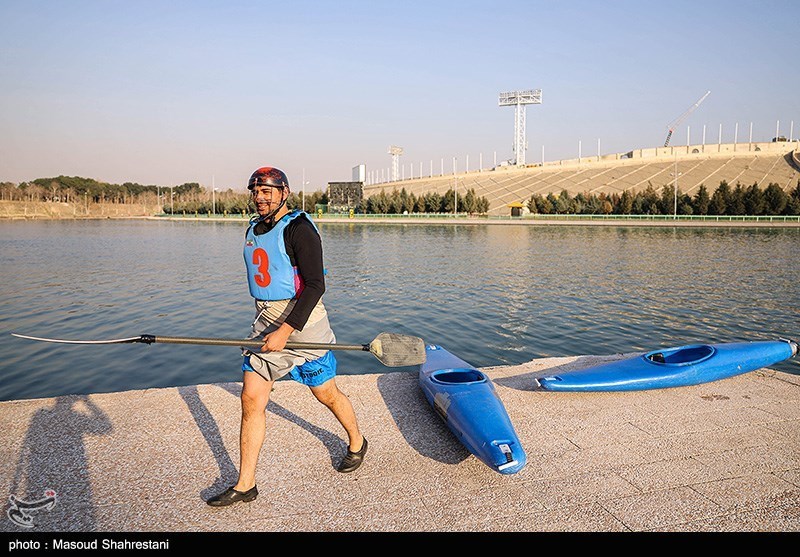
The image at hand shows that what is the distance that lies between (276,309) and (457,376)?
2.70m

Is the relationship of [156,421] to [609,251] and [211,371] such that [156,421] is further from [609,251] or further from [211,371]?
[609,251]

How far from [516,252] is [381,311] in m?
19.8

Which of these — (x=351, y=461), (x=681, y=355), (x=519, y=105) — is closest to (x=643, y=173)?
(x=519, y=105)

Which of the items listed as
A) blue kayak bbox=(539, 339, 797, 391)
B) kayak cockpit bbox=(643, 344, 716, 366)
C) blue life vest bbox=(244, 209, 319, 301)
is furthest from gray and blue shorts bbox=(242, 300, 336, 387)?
kayak cockpit bbox=(643, 344, 716, 366)

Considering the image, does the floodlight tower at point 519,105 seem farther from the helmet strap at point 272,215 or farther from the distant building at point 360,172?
the helmet strap at point 272,215

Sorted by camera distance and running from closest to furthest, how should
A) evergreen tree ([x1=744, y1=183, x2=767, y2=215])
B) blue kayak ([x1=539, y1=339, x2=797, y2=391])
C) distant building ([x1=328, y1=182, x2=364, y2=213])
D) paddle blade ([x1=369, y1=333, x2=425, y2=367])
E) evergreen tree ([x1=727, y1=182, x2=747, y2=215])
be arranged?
paddle blade ([x1=369, y1=333, x2=425, y2=367]) → blue kayak ([x1=539, y1=339, x2=797, y2=391]) → evergreen tree ([x1=744, y1=183, x2=767, y2=215]) → evergreen tree ([x1=727, y1=182, x2=747, y2=215]) → distant building ([x1=328, y1=182, x2=364, y2=213])

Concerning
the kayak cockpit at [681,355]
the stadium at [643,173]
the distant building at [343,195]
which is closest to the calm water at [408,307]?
the kayak cockpit at [681,355]

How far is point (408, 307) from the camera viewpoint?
677 inches

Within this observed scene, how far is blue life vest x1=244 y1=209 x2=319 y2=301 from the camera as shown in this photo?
402cm

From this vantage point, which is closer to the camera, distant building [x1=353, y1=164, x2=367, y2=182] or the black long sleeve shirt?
the black long sleeve shirt

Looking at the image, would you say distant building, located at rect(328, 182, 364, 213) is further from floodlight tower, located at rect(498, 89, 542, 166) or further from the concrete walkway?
the concrete walkway

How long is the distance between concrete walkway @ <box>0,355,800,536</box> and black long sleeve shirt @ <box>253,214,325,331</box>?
1.38 meters
